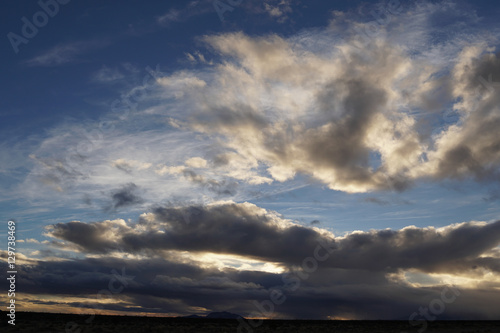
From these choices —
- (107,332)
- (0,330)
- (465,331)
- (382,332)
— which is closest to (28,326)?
(0,330)

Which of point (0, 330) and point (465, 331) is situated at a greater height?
point (0, 330)

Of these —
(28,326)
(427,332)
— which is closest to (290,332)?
(427,332)

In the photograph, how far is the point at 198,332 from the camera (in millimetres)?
66000

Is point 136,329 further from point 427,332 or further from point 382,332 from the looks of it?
point 427,332

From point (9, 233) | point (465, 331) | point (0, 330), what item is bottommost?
point (465, 331)

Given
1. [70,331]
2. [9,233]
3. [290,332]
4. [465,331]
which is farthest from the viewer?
[465,331]

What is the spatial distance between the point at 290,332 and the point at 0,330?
46692 mm

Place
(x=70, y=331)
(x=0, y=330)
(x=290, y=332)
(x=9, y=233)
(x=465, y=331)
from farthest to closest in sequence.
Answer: (x=465, y=331)
(x=290, y=332)
(x=70, y=331)
(x=0, y=330)
(x=9, y=233)

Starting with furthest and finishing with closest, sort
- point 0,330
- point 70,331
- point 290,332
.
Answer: point 290,332
point 70,331
point 0,330

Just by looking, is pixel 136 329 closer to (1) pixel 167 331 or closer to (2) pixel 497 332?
(1) pixel 167 331

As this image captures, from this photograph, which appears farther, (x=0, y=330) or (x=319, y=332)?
(x=319, y=332)

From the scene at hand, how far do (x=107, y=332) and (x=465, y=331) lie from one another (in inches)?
2739

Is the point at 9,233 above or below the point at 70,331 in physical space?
above

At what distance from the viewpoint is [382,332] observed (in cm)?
7431
